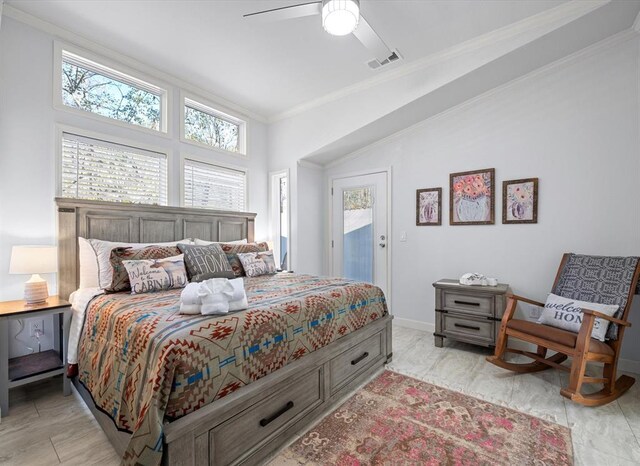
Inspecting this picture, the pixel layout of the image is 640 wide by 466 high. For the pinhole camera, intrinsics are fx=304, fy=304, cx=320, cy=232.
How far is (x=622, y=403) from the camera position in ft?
7.07

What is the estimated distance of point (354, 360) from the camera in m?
2.36

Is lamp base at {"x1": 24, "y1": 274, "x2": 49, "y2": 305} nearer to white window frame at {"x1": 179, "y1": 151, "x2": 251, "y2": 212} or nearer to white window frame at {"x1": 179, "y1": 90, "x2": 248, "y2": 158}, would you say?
white window frame at {"x1": 179, "y1": 151, "x2": 251, "y2": 212}

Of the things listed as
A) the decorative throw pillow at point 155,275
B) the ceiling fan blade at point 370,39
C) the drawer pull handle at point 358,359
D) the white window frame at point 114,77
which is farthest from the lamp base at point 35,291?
the ceiling fan blade at point 370,39

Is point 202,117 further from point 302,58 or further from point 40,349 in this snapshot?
point 40,349

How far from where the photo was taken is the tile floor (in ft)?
5.49

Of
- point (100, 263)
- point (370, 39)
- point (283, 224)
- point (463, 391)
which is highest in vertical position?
point (370, 39)

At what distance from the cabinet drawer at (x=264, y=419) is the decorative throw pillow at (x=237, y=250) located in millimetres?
1550

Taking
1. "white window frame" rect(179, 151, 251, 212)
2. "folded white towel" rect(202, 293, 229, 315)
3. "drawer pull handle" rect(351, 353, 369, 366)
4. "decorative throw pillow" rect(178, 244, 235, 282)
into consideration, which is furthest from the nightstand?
"drawer pull handle" rect(351, 353, 369, 366)

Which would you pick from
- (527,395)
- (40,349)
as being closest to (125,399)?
(40,349)

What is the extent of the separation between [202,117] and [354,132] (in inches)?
77.5

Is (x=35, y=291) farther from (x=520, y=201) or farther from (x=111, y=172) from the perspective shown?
(x=520, y=201)

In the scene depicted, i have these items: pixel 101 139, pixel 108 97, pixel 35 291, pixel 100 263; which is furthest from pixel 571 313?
pixel 108 97

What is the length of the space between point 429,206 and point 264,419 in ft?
9.81

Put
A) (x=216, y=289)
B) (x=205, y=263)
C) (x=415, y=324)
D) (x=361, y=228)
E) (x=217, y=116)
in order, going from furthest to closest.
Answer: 1. (x=361, y=228)
2. (x=217, y=116)
3. (x=415, y=324)
4. (x=205, y=263)
5. (x=216, y=289)
